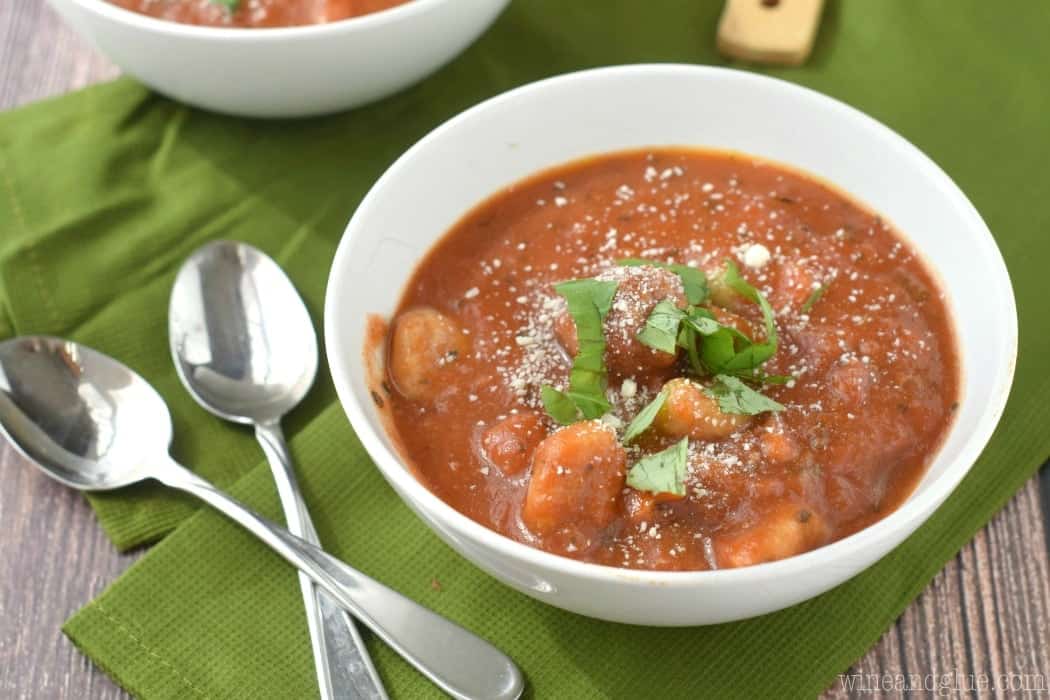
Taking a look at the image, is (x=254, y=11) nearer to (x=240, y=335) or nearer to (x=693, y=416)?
(x=240, y=335)

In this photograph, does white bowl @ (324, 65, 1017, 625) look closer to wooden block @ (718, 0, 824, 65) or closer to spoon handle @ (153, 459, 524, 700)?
spoon handle @ (153, 459, 524, 700)

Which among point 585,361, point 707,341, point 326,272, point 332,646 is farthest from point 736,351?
point 326,272

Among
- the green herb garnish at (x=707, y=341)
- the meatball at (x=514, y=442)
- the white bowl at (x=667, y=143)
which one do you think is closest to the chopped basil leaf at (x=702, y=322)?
the green herb garnish at (x=707, y=341)

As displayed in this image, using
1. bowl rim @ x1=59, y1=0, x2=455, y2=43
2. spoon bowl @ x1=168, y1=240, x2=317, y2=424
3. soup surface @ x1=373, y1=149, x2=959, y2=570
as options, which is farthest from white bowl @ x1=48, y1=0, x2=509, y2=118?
soup surface @ x1=373, y1=149, x2=959, y2=570

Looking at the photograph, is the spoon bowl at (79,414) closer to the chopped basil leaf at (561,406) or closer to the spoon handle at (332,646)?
the spoon handle at (332,646)

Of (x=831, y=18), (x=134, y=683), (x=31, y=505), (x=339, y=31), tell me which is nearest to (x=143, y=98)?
(x=339, y=31)
